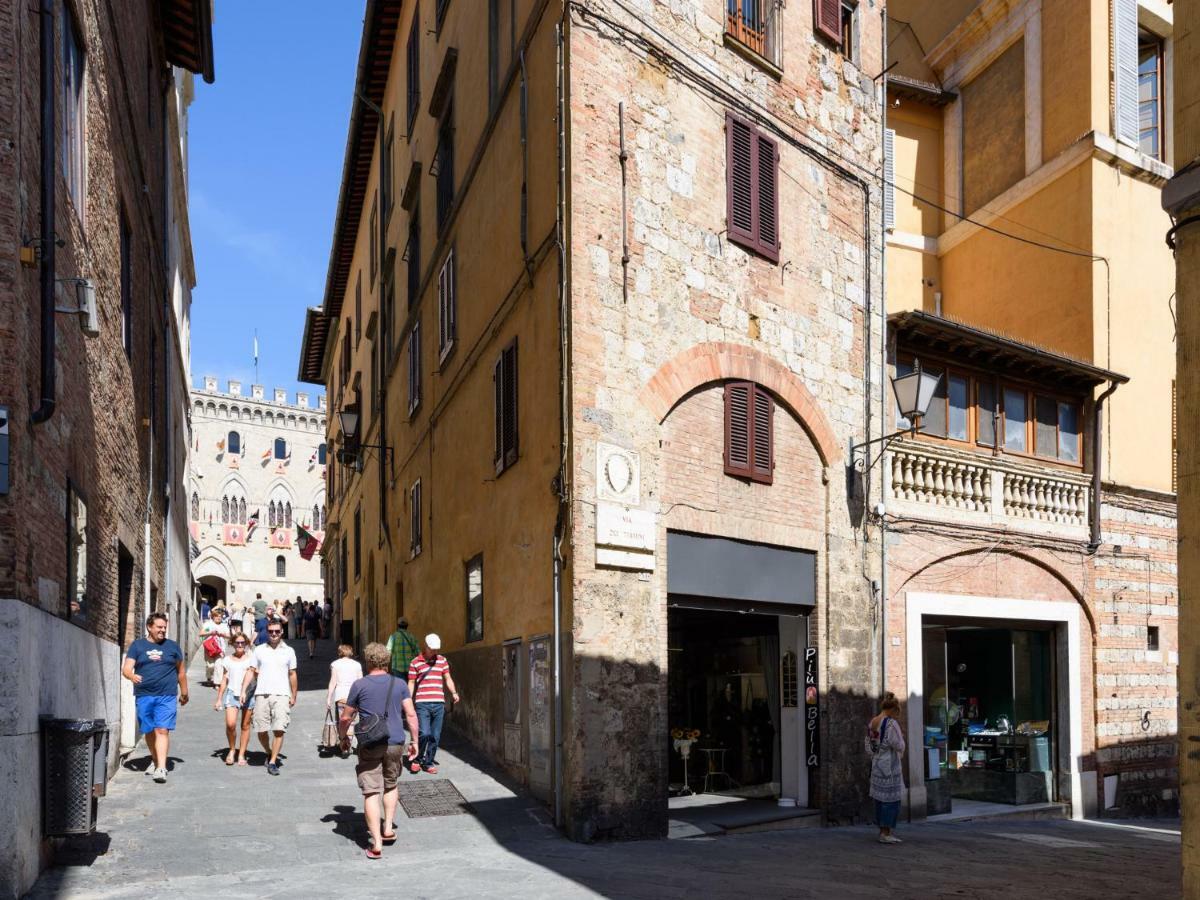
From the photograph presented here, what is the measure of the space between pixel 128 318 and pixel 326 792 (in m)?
6.51

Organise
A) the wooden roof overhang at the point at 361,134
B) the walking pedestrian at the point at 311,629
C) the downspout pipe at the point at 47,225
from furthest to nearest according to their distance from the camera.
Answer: the walking pedestrian at the point at 311,629 → the wooden roof overhang at the point at 361,134 → the downspout pipe at the point at 47,225

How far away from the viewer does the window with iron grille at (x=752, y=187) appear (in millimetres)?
13102

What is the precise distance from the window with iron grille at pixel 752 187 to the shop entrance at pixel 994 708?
5.88 m

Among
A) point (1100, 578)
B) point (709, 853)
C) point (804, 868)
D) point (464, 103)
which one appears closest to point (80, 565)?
point (709, 853)

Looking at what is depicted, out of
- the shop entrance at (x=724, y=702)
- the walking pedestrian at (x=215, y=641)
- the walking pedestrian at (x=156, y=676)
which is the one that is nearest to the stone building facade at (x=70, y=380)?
the walking pedestrian at (x=156, y=676)

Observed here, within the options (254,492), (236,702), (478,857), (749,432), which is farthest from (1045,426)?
(254,492)

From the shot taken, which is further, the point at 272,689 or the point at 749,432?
the point at 272,689

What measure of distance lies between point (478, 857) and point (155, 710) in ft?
13.0

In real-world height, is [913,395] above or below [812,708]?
above

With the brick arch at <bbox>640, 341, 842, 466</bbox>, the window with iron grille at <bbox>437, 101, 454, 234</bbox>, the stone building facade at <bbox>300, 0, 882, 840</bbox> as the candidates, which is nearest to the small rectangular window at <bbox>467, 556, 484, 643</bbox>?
the stone building facade at <bbox>300, 0, 882, 840</bbox>

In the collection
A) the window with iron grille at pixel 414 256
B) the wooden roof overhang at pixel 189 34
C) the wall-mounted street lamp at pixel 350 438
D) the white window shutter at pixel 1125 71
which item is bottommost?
the wall-mounted street lamp at pixel 350 438

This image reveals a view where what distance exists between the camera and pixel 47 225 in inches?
312

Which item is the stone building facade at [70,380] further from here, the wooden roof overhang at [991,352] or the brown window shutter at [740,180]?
the wooden roof overhang at [991,352]

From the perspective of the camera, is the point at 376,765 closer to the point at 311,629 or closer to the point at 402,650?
the point at 402,650
